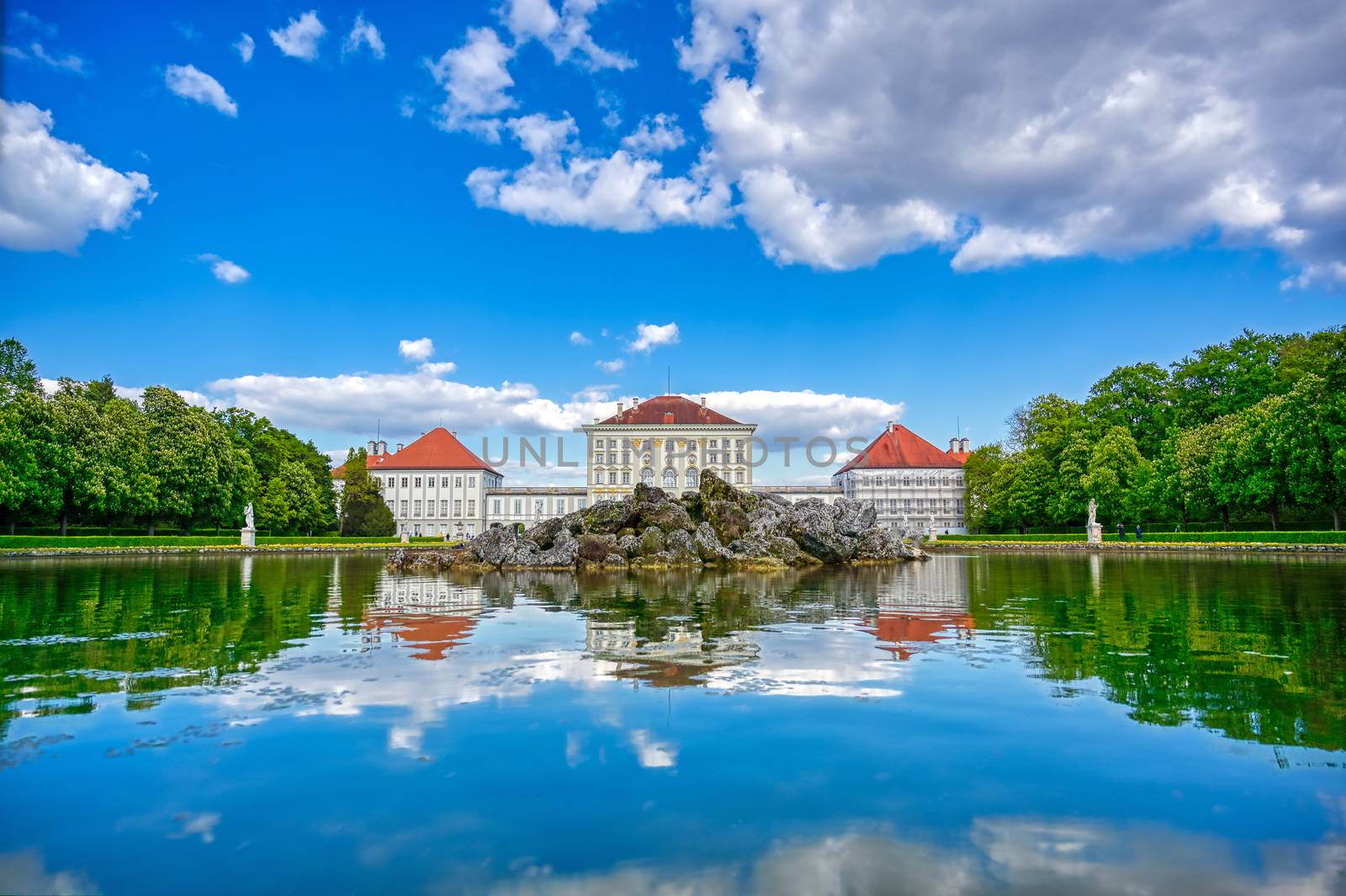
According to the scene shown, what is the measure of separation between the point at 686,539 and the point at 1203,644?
19.7 m

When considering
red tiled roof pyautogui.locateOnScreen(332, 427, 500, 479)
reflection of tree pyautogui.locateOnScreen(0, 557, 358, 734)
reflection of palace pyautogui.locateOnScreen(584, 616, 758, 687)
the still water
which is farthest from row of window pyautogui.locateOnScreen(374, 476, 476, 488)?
reflection of palace pyautogui.locateOnScreen(584, 616, 758, 687)

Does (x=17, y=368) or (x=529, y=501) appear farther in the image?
(x=529, y=501)

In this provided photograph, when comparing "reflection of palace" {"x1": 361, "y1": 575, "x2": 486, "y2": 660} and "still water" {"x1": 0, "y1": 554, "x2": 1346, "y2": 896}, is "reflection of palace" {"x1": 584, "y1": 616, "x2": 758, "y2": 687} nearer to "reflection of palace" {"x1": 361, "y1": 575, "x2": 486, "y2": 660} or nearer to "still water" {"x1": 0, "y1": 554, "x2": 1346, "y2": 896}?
"still water" {"x1": 0, "y1": 554, "x2": 1346, "y2": 896}

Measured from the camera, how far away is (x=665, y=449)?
3799 inches

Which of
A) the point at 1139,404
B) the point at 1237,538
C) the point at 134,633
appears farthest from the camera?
the point at 1139,404

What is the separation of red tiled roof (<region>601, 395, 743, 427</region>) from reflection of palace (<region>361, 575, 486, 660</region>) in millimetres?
75693

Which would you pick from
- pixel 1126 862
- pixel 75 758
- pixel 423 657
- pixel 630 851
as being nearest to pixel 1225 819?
pixel 1126 862

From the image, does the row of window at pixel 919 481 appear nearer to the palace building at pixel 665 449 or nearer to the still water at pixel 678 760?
the palace building at pixel 665 449

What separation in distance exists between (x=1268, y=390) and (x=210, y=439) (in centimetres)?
6591

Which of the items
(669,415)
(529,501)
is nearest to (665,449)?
(669,415)

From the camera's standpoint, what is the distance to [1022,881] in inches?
131

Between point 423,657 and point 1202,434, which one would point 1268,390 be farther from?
point 423,657

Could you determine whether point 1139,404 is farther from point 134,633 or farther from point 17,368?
point 17,368

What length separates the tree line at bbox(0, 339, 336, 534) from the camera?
139 ft
